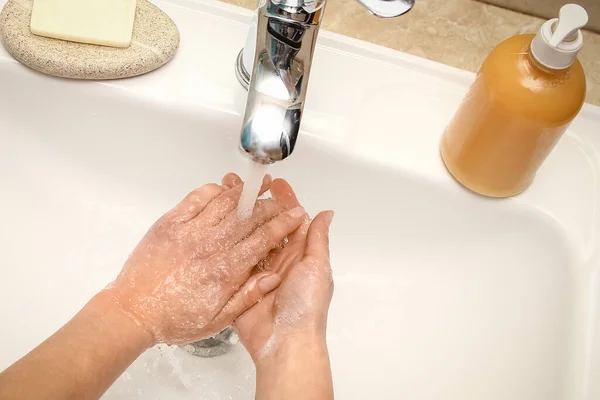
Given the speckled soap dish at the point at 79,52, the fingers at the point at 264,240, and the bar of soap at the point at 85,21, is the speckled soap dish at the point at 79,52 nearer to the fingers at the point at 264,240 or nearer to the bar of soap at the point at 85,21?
the bar of soap at the point at 85,21

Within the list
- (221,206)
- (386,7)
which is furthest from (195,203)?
(386,7)

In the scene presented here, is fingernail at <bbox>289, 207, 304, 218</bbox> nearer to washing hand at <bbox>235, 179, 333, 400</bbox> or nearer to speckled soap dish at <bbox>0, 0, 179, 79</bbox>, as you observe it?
washing hand at <bbox>235, 179, 333, 400</bbox>

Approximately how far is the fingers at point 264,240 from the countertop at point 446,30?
0.21 m

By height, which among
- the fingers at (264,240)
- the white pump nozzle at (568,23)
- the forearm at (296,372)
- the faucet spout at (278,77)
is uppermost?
the white pump nozzle at (568,23)

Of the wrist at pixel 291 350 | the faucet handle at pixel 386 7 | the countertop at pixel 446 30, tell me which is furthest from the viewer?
the countertop at pixel 446 30

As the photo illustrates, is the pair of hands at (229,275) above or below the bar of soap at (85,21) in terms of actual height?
below

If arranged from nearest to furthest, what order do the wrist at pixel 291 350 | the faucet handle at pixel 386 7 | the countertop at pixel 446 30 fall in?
the faucet handle at pixel 386 7
the wrist at pixel 291 350
the countertop at pixel 446 30

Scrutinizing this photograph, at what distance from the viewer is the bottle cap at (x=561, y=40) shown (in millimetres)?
454

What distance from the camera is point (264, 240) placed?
547 mm

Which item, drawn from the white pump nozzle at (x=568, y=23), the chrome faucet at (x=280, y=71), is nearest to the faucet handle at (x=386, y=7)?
the chrome faucet at (x=280, y=71)

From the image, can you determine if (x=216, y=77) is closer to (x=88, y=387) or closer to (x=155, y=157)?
(x=155, y=157)

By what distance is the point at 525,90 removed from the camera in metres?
0.49

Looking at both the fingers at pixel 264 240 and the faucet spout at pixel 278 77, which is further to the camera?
the fingers at pixel 264 240

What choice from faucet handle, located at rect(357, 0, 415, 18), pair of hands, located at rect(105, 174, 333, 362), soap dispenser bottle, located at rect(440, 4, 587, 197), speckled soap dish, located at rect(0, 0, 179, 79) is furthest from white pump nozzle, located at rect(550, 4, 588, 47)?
speckled soap dish, located at rect(0, 0, 179, 79)
